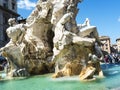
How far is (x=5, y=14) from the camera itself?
47375 millimetres

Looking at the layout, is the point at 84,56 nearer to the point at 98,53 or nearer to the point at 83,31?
the point at 98,53

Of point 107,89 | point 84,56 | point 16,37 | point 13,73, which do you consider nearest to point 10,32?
point 16,37

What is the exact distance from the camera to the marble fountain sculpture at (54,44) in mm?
9945

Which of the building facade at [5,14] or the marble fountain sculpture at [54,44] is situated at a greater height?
the building facade at [5,14]

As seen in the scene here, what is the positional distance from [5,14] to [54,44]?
38154 mm

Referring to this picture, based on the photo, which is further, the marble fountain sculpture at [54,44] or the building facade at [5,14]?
the building facade at [5,14]

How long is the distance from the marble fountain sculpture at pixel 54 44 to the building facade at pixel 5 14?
32081 millimetres

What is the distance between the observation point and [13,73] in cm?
1123

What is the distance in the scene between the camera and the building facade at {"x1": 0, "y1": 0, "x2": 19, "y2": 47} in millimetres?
45194

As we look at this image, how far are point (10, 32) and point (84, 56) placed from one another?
10.9 ft

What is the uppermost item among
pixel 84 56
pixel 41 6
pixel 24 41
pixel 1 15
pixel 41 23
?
pixel 1 15

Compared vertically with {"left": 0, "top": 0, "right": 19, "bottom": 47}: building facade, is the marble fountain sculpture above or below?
below

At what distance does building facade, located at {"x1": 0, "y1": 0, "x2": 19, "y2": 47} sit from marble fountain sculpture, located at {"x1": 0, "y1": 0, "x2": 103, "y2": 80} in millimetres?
32081

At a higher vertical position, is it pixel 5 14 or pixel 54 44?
pixel 5 14
